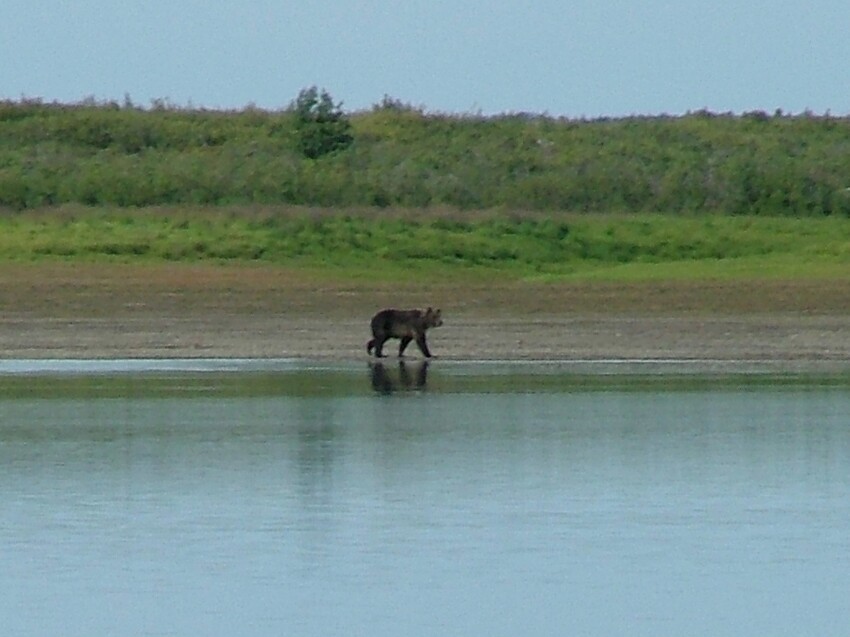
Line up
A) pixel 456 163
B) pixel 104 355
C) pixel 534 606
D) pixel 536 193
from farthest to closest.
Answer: pixel 456 163 < pixel 536 193 < pixel 104 355 < pixel 534 606

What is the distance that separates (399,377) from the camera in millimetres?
20859

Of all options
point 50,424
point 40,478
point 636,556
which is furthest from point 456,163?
point 636,556

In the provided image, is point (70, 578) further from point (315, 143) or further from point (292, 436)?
point (315, 143)

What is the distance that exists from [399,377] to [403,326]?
147 centimetres

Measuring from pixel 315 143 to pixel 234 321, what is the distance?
18.4 meters

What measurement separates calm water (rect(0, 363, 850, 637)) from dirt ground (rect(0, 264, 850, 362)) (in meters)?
2.58

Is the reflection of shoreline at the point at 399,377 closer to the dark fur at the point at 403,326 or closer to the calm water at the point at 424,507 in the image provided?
the calm water at the point at 424,507

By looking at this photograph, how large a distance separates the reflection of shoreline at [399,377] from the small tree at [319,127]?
66.7 feet

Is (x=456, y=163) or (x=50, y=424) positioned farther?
(x=456, y=163)

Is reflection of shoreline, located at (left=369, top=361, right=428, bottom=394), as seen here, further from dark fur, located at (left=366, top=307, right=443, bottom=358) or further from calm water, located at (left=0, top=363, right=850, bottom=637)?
dark fur, located at (left=366, top=307, right=443, bottom=358)

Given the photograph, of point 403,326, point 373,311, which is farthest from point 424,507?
point 373,311

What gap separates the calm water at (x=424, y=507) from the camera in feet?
32.3

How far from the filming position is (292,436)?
1631cm

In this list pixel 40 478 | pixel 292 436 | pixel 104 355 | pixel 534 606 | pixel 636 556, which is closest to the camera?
pixel 534 606
